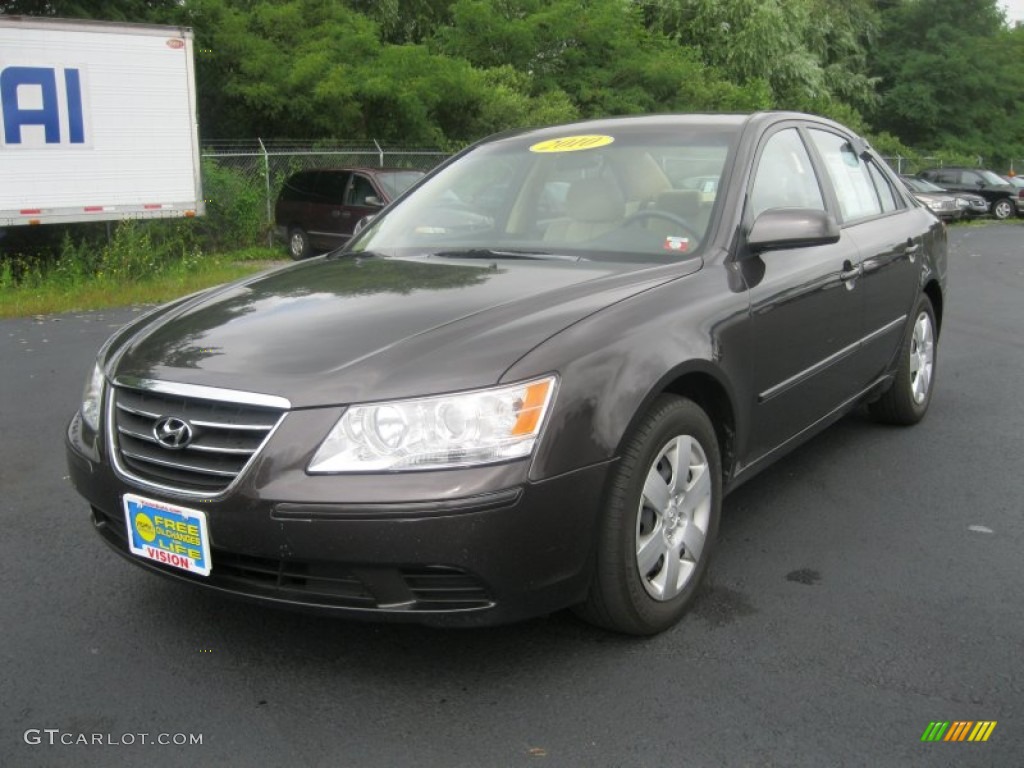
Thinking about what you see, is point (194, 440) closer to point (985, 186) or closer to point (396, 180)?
point (396, 180)

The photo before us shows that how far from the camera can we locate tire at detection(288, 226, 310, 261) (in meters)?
17.2

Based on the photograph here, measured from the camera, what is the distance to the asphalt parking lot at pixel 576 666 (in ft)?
8.39

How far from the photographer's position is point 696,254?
140 inches

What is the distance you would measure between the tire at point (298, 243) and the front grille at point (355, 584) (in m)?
14.8

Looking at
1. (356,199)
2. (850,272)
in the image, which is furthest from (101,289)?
(850,272)

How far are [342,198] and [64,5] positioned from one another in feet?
23.9

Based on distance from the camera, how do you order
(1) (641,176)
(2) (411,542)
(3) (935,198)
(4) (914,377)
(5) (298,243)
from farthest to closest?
(3) (935,198), (5) (298,243), (4) (914,377), (1) (641,176), (2) (411,542)

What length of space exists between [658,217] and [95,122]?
11731mm

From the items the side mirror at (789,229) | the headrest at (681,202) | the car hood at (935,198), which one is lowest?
the car hood at (935,198)

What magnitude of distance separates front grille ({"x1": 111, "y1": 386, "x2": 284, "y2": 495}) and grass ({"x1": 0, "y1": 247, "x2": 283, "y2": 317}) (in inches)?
327

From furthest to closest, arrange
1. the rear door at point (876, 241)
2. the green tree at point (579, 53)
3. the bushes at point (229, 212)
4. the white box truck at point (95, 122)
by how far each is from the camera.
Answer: the green tree at point (579, 53) → the bushes at point (229, 212) → the white box truck at point (95, 122) → the rear door at point (876, 241)

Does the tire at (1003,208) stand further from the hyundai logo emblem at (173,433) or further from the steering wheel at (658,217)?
the hyundai logo emblem at (173,433)

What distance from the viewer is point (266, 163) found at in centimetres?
1880

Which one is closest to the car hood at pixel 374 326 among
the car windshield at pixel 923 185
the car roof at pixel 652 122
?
the car roof at pixel 652 122
